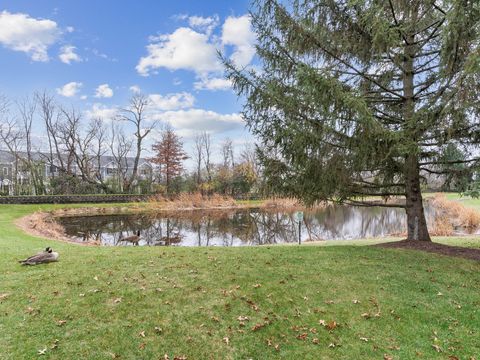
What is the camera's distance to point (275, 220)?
19094mm

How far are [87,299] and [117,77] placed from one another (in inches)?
723

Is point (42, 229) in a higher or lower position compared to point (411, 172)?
lower

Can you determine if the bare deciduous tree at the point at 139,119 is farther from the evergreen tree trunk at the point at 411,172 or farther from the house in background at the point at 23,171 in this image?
the evergreen tree trunk at the point at 411,172

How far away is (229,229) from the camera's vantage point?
1589cm

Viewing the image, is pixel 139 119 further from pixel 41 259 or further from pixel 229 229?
pixel 41 259

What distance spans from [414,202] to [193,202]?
801 inches

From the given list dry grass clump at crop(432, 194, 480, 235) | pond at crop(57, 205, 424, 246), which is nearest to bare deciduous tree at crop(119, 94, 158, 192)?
pond at crop(57, 205, 424, 246)

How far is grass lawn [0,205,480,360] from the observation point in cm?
310

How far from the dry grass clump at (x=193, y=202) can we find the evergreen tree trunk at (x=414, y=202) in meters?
19.9

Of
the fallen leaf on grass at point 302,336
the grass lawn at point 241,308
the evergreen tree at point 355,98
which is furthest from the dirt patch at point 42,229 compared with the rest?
the fallen leaf on grass at point 302,336

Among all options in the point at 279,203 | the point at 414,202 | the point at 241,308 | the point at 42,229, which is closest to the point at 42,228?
the point at 42,229

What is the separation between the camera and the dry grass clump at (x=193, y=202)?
2534 cm

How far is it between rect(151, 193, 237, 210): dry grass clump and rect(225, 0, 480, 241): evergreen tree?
62.5 ft

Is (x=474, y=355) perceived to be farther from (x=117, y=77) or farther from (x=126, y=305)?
(x=117, y=77)
